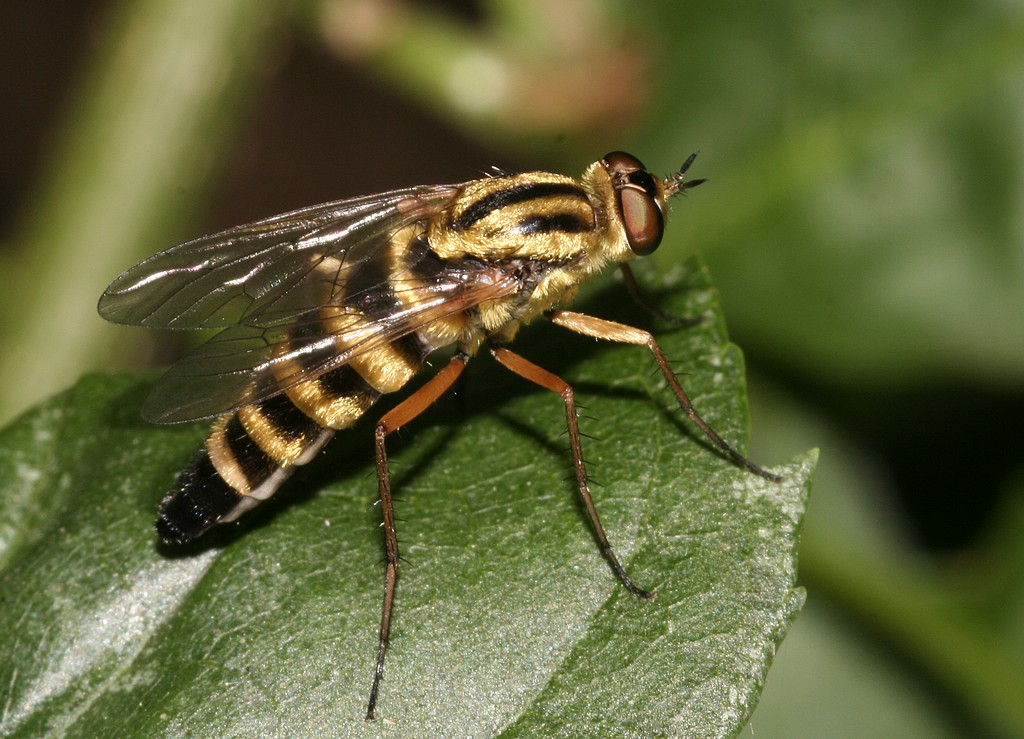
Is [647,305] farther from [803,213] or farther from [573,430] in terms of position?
[803,213]

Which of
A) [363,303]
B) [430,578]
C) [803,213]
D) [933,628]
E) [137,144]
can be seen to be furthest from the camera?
[803,213]

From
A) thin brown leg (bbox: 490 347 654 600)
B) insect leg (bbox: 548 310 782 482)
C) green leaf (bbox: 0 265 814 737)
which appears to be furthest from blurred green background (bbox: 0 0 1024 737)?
thin brown leg (bbox: 490 347 654 600)

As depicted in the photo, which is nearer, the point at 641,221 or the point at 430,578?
the point at 430,578

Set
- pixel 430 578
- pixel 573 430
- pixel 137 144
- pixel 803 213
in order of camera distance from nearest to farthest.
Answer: pixel 430 578 → pixel 573 430 → pixel 137 144 → pixel 803 213

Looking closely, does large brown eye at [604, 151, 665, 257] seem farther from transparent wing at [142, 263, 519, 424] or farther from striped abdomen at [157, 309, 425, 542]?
striped abdomen at [157, 309, 425, 542]

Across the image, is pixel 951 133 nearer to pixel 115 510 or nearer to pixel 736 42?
pixel 736 42

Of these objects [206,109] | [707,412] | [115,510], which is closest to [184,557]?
[115,510]

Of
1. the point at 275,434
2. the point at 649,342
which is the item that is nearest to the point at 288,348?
the point at 275,434
